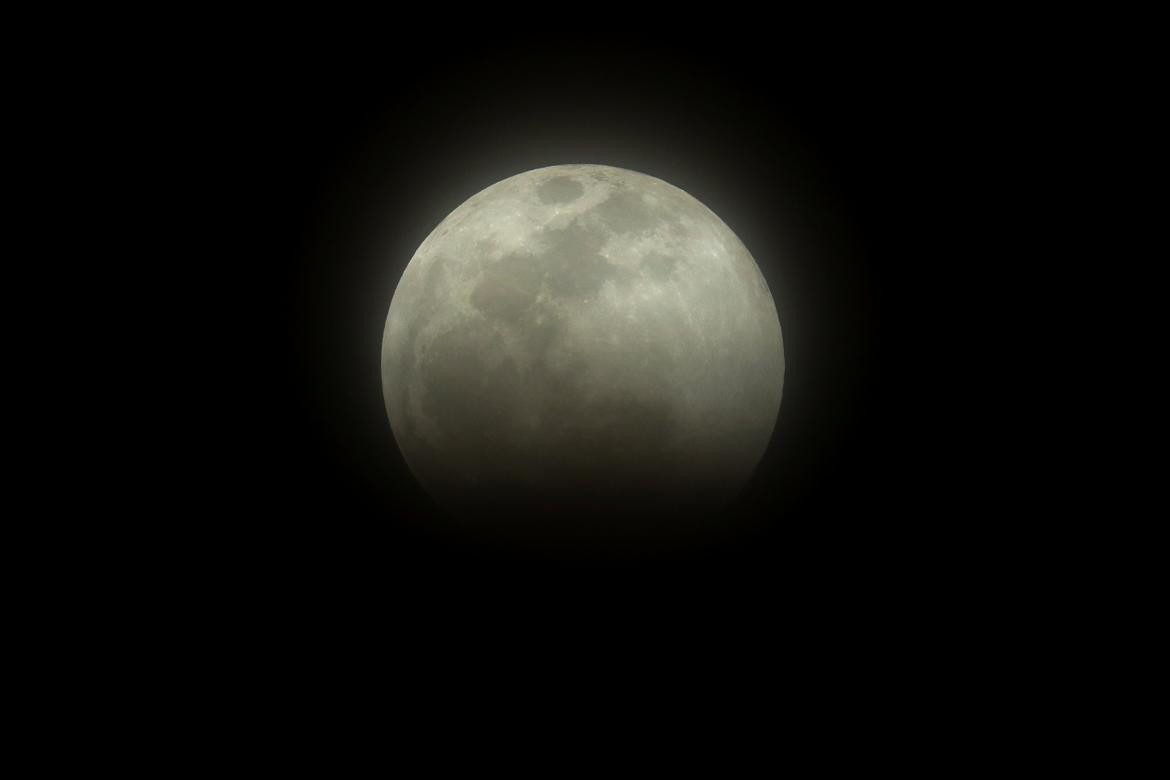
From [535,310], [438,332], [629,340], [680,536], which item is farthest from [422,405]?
[680,536]

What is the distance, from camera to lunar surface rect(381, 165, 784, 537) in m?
4.00

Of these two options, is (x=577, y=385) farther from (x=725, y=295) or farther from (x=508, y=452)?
(x=725, y=295)

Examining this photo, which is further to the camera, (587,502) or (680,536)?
(680,536)

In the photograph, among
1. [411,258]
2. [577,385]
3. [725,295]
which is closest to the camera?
[577,385]

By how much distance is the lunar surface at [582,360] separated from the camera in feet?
13.1

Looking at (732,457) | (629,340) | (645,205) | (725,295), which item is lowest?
(732,457)

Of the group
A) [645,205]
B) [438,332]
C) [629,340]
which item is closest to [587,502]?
[629,340]

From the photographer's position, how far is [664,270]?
4164 mm

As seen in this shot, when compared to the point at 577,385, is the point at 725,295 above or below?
above

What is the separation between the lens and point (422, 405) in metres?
4.31

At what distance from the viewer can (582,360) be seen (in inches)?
157

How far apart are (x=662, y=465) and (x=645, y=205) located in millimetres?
1195

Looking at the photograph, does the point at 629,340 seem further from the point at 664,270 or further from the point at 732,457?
the point at 732,457

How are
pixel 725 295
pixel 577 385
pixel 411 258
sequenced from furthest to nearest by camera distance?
pixel 411 258
pixel 725 295
pixel 577 385
